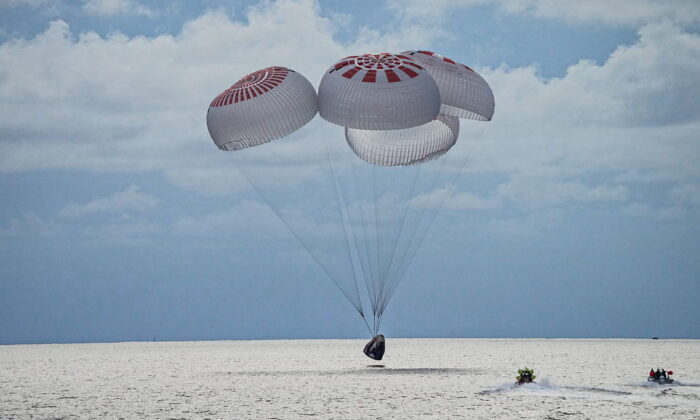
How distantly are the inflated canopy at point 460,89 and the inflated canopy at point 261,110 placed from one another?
389 centimetres

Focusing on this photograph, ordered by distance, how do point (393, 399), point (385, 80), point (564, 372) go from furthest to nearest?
point (564, 372)
point (385, 80)
point (393, 399)

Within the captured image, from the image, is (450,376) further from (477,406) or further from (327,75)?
(327,75)

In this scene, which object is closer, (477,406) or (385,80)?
(477,406)

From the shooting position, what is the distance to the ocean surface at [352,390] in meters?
18.7

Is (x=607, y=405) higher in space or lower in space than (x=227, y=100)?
lower

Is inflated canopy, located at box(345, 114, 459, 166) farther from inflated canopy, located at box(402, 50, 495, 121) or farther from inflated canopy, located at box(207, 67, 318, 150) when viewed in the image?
inflated canopy, located at box(207, 67, 318, 150)

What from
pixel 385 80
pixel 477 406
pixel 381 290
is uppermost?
pixel 385 80

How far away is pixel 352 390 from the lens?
22594mm

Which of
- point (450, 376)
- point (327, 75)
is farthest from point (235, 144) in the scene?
point (450, 376)

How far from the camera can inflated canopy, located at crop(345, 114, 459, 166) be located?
26.5 meters

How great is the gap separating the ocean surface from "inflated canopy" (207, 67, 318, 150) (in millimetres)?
7582

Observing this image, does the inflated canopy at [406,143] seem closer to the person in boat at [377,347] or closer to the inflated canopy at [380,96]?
the inflated canopy at [380,96]

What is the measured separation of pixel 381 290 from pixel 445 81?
22.8 ft

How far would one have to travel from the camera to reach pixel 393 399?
20500mm
